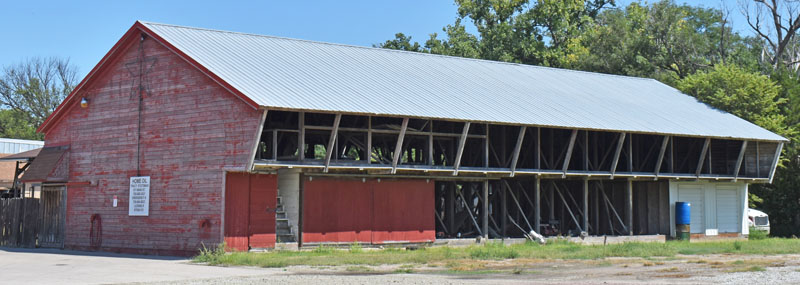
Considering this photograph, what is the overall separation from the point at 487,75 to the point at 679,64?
2617 cm

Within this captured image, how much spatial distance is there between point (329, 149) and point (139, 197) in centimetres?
750

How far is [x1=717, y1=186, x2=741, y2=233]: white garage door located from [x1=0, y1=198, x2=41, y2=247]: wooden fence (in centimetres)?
2891

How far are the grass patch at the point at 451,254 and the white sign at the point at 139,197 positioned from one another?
3.60 m

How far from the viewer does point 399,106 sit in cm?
3294

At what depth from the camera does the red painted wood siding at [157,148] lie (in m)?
31.2

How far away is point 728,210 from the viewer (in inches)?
1758

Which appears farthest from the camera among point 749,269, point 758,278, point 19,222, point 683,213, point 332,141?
point 683,213

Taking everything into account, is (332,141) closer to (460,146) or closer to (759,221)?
(460,146)

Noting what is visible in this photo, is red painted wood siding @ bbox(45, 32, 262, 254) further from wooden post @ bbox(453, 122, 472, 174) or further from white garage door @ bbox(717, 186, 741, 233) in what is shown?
white garage door @ bbox(717, 186, 741, 233)

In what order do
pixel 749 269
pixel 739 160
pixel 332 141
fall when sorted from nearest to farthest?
pixel 749 269
pixel 332 141
pixel 739 160

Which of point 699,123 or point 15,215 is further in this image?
point 699,123

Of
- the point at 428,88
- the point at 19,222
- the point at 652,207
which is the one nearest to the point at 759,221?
the point at 652,207

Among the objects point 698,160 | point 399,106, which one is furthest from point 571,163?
point 399,106

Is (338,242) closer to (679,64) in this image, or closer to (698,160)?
(698,160)
